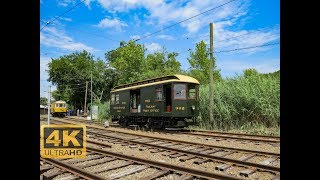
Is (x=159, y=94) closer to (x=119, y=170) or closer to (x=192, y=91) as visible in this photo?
(x=192, y=91)

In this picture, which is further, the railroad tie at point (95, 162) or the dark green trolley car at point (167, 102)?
the dark green trolley car at point (167, 102)

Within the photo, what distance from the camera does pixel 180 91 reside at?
17219 mm

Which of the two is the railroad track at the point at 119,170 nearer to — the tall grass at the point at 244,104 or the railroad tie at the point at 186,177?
the railroad tie at the point at 186,177

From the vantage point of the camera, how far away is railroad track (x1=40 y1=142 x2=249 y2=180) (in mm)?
6501

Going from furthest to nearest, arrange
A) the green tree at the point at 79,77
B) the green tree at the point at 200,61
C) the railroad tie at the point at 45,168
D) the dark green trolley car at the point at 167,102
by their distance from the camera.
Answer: the green tree at the point at 79,77 < the green tree at the point at 200,61 < the dark green trolley car at the point at 167,102 < the railroad tie at the point at 45,168

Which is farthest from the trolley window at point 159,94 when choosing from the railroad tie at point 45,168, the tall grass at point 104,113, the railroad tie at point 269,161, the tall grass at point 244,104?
the tall grass at point 104,113

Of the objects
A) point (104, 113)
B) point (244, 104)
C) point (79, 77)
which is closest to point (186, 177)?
point (244, 104)

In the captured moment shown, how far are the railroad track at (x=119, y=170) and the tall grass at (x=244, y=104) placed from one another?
10944mm

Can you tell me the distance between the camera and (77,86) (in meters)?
61.6

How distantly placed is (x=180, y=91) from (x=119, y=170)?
10.3 m

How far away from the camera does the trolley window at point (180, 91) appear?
56.2 feet
